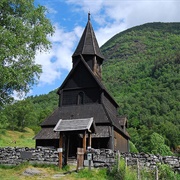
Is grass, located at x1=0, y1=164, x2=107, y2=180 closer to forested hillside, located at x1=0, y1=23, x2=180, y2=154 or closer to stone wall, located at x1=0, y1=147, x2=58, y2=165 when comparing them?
stone wall, located at x1=0, y1=147, x2=58, y2=165

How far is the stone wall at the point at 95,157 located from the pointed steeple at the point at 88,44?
15560mm

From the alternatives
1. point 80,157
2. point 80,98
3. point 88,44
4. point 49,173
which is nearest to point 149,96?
point 88,44

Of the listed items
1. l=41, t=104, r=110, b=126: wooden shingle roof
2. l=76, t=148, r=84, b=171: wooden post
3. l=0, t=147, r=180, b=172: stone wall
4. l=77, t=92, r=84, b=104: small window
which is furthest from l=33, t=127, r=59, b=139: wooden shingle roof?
l=76, t=148, r=84, b=171: wooden post

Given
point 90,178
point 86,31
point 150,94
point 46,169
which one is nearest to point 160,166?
point 90,178

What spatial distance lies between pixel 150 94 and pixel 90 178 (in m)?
126

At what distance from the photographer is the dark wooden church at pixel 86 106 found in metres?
29.3

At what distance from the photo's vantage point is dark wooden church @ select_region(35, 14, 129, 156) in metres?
29.3

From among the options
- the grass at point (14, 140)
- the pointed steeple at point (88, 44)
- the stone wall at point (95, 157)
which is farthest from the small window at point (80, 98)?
the grass at point (14, 140)

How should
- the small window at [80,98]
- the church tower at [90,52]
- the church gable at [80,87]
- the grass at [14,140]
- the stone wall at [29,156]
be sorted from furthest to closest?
the grass at [14,140] < the church tower at [90,52] < the small window at [80,98] < the church gable at [80,87] < the stone wall at [29,156]

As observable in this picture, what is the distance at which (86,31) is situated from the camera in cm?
3838

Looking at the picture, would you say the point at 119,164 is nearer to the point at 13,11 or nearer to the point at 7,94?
the point at 7,94

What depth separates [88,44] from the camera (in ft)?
120

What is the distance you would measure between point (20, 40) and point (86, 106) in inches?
572

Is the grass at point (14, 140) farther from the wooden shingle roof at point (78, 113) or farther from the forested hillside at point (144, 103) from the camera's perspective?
the forested hillside at point (144, 103)
